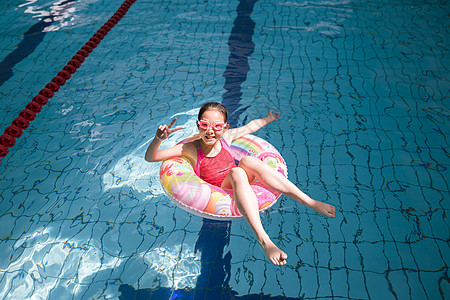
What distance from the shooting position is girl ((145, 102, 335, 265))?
8.50 ft

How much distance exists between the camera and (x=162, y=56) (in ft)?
18.1

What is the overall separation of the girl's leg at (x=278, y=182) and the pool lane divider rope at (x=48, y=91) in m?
2.92

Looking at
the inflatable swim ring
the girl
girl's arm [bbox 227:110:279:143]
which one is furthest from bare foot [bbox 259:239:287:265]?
girl's arm [bbox 227:110:279:143]

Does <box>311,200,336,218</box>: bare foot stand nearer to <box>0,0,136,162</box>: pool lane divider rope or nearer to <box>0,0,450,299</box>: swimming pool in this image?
<box>0,0,450,299</box>: swimming pool

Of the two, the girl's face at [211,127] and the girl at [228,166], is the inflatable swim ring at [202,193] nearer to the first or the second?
the girl at [228,166]

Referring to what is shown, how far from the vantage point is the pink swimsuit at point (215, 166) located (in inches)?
126

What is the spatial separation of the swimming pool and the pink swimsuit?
0.39 metres

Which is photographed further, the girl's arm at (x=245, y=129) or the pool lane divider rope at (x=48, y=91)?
the pool lane divider rope at (x=48, y=91)

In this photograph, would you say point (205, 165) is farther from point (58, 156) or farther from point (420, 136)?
point (420, 136)

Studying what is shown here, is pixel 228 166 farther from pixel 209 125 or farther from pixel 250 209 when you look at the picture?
pixel 250 209

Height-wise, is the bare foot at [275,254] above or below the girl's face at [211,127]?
below

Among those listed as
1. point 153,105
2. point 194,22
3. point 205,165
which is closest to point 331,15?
point 194,22

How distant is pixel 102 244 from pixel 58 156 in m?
1.43

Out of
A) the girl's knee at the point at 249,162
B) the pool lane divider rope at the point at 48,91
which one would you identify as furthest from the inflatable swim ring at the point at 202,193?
the pool lane divider rope at the point at 48,91
